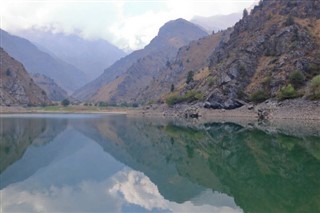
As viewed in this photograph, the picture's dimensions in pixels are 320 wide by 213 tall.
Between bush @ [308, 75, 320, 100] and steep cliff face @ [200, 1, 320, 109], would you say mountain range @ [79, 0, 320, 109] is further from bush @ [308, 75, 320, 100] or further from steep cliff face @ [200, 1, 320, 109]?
bush @ [308, 75, 320, 100]

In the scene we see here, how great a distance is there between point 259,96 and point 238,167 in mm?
101499

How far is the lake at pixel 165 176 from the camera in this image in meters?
29.9

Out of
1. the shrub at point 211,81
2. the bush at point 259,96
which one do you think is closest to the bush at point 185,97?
the shrub at point 211,81

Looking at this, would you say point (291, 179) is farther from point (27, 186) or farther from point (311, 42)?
point (311, 42)

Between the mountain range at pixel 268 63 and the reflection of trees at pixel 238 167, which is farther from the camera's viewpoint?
the mountain range at pixel 268 63

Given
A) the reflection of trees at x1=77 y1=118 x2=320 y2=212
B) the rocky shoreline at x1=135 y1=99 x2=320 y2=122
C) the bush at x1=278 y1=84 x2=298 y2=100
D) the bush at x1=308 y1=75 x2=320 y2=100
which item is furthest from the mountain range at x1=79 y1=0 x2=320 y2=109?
the reflection of trees at x1=77 y1=118 x2=320 y2=212

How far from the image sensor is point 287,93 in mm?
131250

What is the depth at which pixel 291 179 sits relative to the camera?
37.7 metres

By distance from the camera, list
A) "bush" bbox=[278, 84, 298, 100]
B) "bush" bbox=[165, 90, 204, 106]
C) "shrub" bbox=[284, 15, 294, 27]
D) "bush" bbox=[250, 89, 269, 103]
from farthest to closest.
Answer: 1. "bush" bbox=[165, 90, 204, 106]
2. "shrub" bbox=[284, 15, 294, 27]
3. "bush" bbox=[250, 89, 269, 103]
4. "bush" bbox=[278, 84, 298, 100]

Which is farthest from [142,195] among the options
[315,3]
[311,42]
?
[315,3]

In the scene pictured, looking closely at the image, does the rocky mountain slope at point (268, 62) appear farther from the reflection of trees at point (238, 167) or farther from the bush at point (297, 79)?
the reflection of trees at point (238, 167)

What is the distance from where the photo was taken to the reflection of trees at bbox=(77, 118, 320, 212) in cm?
3092

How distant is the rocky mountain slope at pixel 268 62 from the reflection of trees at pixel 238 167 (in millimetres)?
67989

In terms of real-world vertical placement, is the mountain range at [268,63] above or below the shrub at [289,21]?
below
